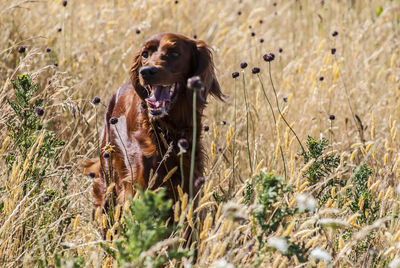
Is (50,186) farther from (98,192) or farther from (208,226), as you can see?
(208,226)

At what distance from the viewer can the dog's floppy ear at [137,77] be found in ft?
10.9

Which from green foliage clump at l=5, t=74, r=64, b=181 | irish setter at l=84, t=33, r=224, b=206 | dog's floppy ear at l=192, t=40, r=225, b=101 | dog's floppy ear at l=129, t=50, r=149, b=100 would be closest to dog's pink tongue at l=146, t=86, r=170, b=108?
irish setter at l=84, t=33, r=224, b=206

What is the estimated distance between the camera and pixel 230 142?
9.36ft

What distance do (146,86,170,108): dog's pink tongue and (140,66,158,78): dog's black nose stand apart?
6.3 inches

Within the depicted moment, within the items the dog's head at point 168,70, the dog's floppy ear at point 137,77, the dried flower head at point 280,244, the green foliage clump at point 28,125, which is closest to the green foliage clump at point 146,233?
the dried flower head at point 280,244

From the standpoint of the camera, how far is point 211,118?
4637mm

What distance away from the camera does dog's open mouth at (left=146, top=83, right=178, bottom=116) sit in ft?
10.3

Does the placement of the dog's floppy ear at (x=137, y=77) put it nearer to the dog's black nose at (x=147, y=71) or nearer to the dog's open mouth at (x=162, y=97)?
the dog's open mouth at (x=162, y=97)

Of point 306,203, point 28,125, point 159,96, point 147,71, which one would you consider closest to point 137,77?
point 159,96

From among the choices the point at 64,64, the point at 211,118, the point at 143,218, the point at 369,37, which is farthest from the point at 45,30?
the point at 143,218

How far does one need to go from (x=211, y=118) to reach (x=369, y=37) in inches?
89.2

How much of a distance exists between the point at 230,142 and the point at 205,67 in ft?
2.25

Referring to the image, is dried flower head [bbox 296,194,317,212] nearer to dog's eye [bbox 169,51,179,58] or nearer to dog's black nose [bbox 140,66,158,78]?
dog's black nose [bbox 140,66,158,78]

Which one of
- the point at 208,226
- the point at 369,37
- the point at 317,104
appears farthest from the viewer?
the point at 369,37
